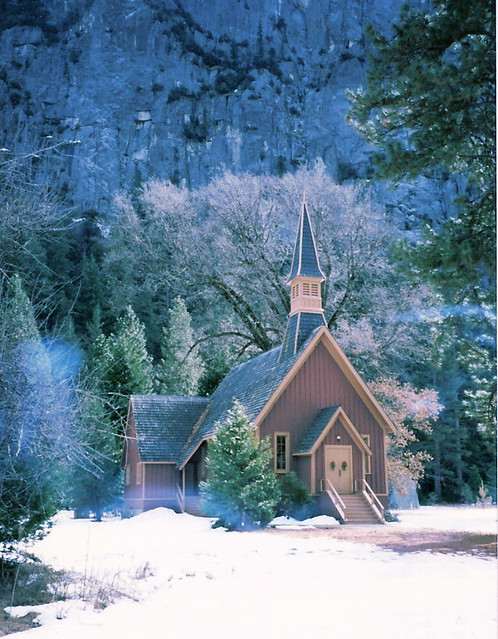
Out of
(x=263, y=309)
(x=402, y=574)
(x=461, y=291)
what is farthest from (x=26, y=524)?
(x=263, y=309)

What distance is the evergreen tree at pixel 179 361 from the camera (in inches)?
1467

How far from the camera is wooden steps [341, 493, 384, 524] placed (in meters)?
17.5

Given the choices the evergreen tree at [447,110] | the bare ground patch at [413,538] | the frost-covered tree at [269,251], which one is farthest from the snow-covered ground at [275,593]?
the frost-covered tree at [269,251]

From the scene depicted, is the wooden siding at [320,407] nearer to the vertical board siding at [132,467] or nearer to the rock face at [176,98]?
the vertical board siding at [132,467]

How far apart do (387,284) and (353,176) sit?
2918 centimetres

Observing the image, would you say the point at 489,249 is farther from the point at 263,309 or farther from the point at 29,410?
the point at 263,309

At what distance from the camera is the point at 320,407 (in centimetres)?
1927

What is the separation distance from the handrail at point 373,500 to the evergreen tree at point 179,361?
61.1ft

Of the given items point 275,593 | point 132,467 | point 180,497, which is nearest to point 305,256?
point 180,497

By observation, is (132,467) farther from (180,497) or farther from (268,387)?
(268,387)

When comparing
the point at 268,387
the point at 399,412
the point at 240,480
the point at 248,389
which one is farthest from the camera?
the point at 399,412

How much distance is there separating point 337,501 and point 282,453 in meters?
2.05

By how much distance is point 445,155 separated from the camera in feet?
23.8

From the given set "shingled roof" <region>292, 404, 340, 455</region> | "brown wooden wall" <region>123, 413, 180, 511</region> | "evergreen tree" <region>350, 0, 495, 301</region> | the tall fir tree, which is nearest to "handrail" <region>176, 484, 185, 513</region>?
"brown wooden wall" <region>123, 413, 180, 511</region>
